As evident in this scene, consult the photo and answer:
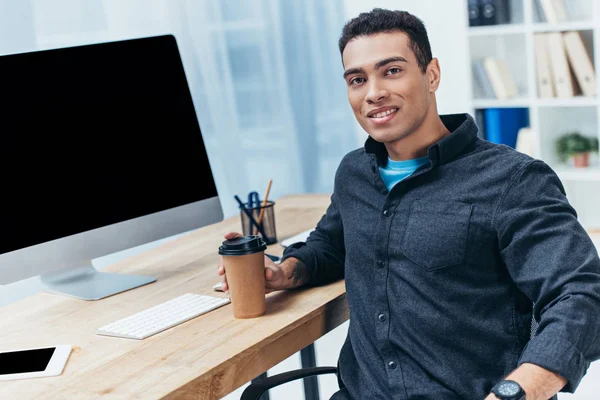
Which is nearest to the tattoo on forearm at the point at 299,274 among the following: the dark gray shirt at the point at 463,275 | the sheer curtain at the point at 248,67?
the dark gray shirt at the point at 463,275

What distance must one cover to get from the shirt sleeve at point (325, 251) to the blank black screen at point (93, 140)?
0.35 meters

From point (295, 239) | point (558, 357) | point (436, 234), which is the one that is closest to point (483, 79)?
point (295, 239)

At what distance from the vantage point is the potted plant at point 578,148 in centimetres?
403

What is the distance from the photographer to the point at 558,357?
120 cm

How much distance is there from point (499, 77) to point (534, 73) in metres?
0.20

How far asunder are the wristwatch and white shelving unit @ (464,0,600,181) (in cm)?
295

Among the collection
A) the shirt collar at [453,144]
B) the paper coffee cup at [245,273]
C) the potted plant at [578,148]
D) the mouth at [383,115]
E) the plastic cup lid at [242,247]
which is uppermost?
the mouth at [383,115]

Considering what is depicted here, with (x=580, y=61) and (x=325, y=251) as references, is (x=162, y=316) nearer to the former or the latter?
(x=325, y=251)

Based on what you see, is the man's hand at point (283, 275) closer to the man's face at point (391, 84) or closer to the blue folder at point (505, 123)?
the man's face at point (391, 84)

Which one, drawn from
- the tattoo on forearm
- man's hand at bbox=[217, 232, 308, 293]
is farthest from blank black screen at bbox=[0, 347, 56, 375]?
the tattoo on forearm

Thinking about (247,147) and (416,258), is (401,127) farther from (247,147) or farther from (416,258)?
(247,147)

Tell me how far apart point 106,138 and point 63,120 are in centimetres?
11

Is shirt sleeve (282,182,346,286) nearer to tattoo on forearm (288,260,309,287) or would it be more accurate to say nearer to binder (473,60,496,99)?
tattoo on forearm (288,260,309,287)

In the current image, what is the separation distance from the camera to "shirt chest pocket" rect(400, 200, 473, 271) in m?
1.44
